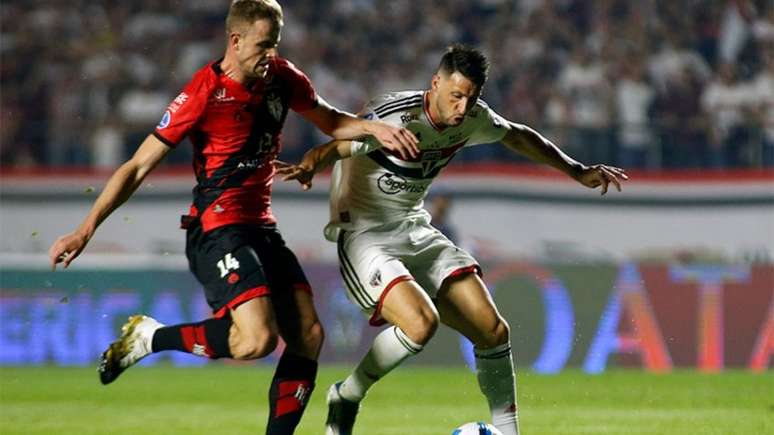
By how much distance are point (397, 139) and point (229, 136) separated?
2.51 ft

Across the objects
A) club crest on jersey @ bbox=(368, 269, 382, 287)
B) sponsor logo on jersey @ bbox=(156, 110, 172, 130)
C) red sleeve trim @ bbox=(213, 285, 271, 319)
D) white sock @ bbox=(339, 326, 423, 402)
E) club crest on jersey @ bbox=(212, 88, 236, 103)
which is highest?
A: club crest on jersey @ bbox=(212, 88, 236, 103)

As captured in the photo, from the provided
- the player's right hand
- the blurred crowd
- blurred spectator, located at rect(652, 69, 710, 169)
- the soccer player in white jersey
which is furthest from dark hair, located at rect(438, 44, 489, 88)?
blurred spectator, located at rect(652, 69, 710, 169)

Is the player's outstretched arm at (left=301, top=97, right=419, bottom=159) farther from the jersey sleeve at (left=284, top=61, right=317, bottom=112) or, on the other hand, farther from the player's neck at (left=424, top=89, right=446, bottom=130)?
the player's neck at (left=424, top=89, right=446, bottom=130)

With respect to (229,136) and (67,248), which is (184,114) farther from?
(67,248)

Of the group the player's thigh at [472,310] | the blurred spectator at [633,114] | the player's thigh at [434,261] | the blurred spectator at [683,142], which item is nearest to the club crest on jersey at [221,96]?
the player's thigh at [434,261]

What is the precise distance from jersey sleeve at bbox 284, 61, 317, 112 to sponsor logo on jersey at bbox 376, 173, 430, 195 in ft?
1.94

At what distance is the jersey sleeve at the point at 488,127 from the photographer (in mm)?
7398

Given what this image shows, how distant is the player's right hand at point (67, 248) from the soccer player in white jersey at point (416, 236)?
117cm

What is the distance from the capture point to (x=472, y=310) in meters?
7.09

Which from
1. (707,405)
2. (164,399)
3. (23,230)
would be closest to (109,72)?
(23,230)

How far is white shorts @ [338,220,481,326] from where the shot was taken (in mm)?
7211

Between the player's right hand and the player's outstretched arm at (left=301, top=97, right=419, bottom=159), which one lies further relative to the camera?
the player's outstretched arm at (left=301, top=97, right=419, bottom=159)

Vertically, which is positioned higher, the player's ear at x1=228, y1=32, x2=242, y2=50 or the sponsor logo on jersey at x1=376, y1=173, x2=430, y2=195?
the player's ear at x1=228, y1=32, x2=242, y2=50

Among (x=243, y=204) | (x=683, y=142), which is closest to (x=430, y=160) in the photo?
(x=243, y=204)
